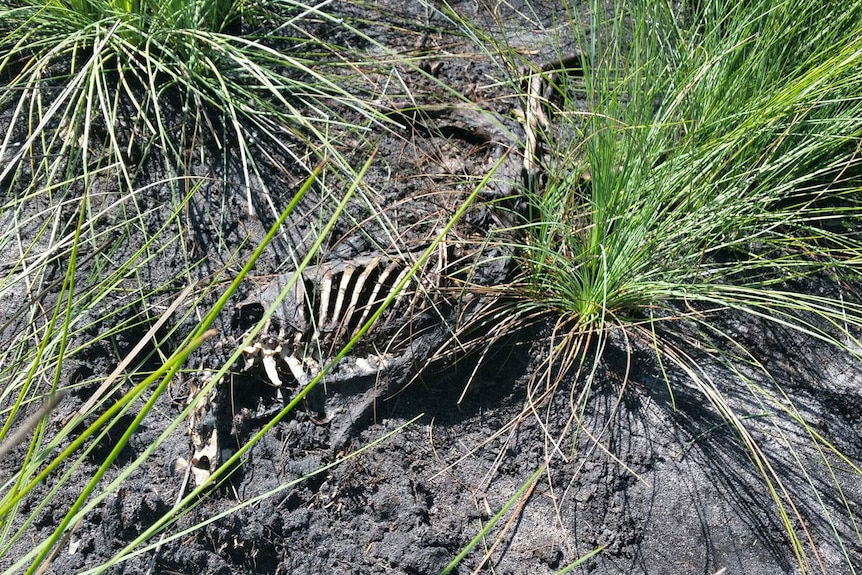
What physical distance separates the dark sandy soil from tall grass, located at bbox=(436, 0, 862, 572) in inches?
1.3

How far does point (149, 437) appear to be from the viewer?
150 centimetres

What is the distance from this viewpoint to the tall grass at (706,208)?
1541 mm

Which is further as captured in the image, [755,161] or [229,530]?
[755,161]

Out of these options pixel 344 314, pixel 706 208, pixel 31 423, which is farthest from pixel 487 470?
pixel 31 423

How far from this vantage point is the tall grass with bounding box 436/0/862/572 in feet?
5.06

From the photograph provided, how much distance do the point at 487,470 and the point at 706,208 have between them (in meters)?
0.76

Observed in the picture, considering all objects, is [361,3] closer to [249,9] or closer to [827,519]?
[249,9]

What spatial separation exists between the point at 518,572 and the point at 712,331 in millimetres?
725

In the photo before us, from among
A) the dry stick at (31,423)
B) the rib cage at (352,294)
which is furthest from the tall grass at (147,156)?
the dry stick at (31,423)

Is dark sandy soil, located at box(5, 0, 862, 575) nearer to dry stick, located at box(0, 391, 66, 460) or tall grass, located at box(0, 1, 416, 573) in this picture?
tall grass, located at box(0, 1, 416, 573)

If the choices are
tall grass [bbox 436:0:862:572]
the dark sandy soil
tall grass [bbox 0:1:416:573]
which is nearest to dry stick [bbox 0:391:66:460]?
the dark sandy soil

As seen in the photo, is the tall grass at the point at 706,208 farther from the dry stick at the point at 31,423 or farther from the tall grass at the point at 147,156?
the dry stick at the point at 31,423

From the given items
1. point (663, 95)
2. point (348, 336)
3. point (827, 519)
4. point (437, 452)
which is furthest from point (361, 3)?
point (827, 519)

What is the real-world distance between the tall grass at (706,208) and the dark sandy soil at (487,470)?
34mm
